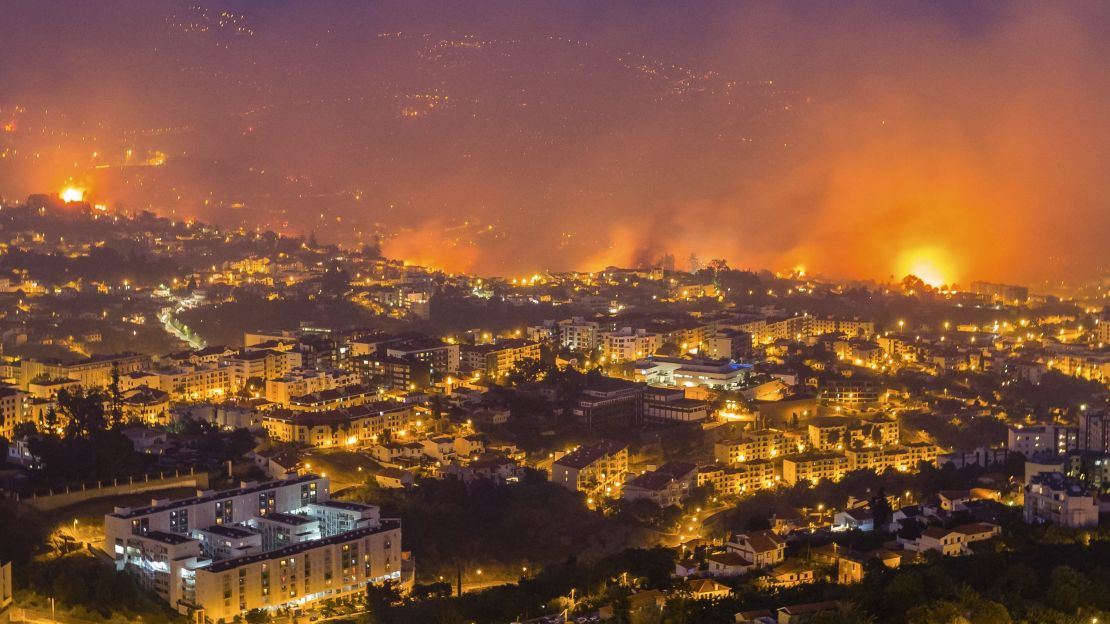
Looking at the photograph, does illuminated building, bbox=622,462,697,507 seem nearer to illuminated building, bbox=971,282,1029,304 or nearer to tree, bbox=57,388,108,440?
tree, bbox=57,388,108,440

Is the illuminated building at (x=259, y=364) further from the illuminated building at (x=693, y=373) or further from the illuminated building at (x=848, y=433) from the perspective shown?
the illuminated building at (x=848, y=433)

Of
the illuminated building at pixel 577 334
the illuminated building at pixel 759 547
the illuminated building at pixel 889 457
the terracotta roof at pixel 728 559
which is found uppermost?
the illuminated building at pixel 577 334

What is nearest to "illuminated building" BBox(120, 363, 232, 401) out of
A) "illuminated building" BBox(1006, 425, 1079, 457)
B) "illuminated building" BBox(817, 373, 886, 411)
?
"illuminated building" BBox(817, 373, 886, 411)

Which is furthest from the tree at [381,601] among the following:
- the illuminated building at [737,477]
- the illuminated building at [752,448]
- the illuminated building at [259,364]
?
the illuminated building at [259,364]

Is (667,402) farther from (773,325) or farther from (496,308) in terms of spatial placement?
(496,308)

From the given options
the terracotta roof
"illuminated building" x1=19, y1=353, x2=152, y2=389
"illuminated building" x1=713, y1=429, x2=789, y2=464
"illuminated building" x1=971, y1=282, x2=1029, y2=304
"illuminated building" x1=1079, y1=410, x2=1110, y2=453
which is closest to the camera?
the terracotta roof

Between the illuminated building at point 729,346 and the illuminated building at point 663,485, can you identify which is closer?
the illuminated building at point 663,485

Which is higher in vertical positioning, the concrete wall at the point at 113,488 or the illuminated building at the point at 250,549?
the concrete wall at the point at 113,488

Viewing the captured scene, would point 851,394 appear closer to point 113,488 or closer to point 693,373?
point 693,373

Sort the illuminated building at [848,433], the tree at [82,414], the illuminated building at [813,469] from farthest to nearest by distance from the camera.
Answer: the illuminated building at [848,433]
the illuminated building at [813,469]
the tree at [82,414]
